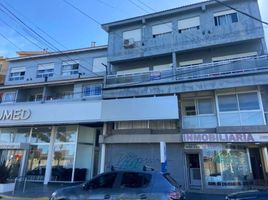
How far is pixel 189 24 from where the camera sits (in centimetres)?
1862

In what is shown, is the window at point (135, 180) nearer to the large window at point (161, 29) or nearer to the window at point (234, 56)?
the window at point (234, 56)

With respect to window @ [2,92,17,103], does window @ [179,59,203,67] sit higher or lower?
higher

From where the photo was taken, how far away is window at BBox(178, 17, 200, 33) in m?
18.4

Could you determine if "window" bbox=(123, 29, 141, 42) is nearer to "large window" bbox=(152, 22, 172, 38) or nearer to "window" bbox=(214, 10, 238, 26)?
"large window" bbox=(152, 22, 172, 38)

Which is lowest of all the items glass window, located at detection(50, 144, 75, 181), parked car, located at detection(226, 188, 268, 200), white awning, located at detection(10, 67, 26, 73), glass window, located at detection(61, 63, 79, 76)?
parked car, located at detection(226, 188, 268, 200)

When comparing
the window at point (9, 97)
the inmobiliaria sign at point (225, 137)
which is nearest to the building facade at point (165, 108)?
the inmobiliaria sign at point (225, 137)

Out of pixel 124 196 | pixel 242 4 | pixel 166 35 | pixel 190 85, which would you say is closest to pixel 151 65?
pixel 166 35

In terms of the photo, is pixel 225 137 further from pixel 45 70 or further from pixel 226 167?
pixel 45 70

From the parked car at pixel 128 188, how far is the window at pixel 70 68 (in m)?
16.4

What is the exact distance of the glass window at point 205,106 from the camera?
653 inches

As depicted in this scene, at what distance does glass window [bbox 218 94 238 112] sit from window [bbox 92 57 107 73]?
10.6 m

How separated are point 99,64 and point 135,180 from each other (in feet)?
52.9

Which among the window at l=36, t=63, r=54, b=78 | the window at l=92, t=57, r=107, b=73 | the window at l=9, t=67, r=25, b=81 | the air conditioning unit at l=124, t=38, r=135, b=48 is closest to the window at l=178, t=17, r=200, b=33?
the air conditioning unit at l=124, t=38, r=135, b=48

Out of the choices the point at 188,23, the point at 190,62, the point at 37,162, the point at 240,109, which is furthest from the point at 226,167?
the point at 37,162
